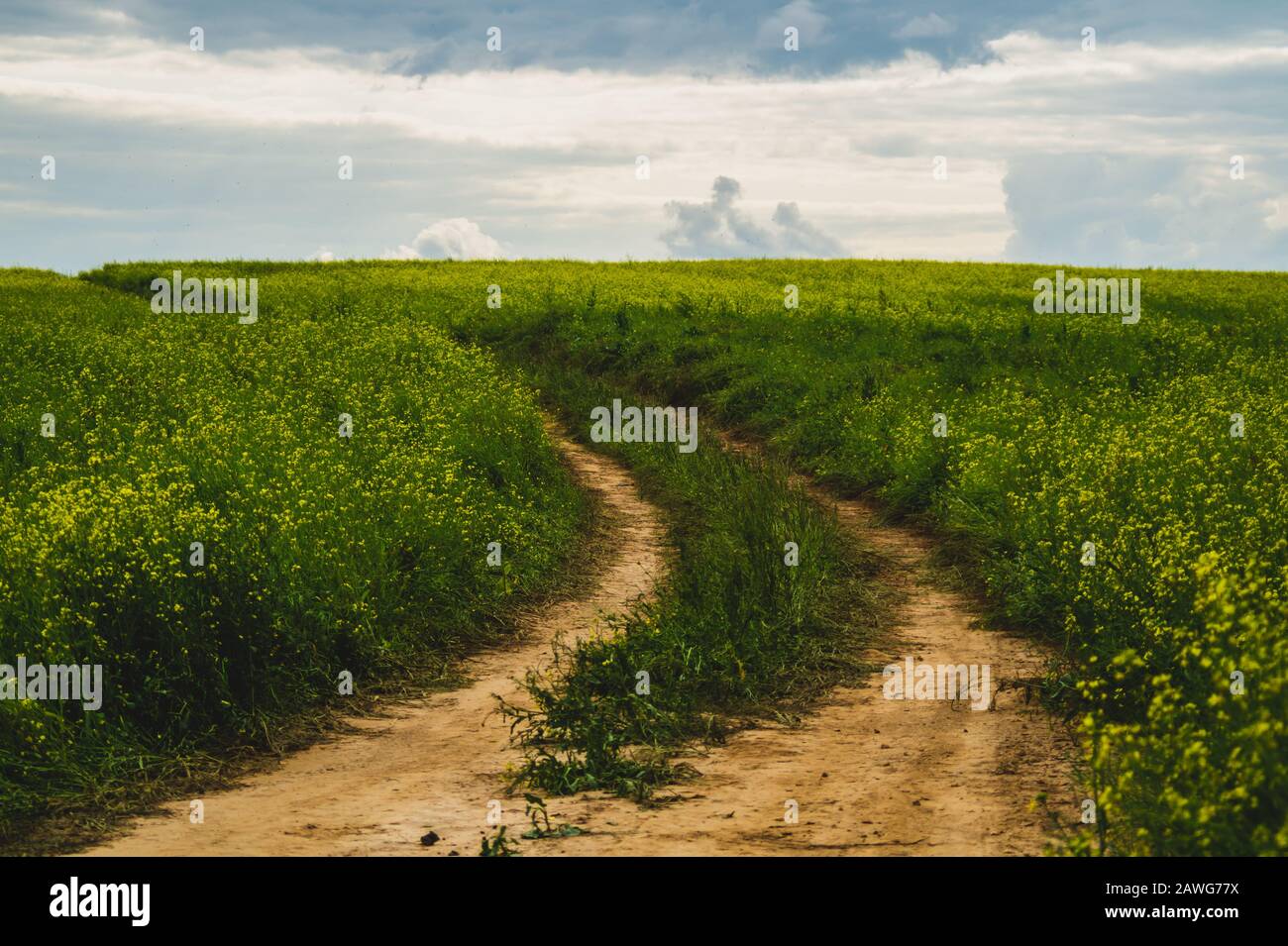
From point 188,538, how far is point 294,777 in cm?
225

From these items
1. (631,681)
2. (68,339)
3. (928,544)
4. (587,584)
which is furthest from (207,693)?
(68,339)

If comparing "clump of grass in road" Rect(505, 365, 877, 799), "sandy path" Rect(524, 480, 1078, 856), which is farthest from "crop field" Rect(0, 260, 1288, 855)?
"sandy path" Rect(524, 480, 1078, 856)

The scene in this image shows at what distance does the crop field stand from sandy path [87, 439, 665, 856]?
326 millimetres

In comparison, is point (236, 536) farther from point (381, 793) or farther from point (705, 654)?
point (705, 654)

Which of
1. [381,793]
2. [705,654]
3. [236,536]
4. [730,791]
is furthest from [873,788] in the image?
[236,536]

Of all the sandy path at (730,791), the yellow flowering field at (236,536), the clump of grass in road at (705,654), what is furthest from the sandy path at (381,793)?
the yellow flowering field at (236,536)

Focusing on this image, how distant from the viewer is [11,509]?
29.5 feet

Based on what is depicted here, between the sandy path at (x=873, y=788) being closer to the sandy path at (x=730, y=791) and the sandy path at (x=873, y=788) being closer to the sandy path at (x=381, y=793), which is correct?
the sandy path at (x=730, y=791)

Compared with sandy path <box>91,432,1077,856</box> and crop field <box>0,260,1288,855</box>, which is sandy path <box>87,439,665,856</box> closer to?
sandy path <box>91,432,1077,856</box>

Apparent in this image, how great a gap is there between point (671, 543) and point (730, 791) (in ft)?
20.2

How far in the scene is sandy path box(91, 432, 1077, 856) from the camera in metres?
5.38

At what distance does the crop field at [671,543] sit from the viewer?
244 inches

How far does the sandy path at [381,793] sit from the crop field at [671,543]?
12.8 inches
